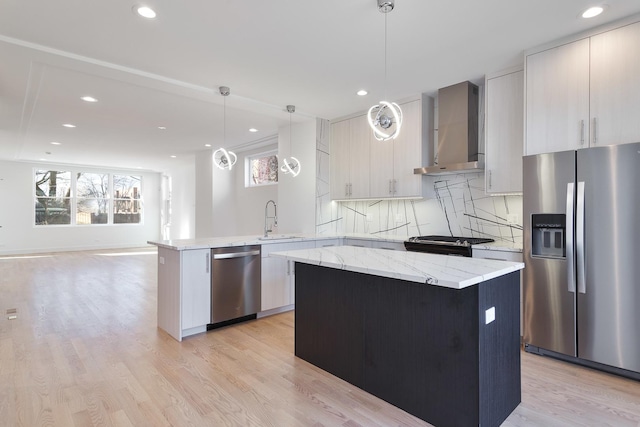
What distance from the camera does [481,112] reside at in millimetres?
3982

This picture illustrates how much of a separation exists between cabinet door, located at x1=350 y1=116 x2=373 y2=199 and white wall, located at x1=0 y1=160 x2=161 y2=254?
970 cm

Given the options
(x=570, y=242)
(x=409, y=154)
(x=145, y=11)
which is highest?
(x=145, y=11)

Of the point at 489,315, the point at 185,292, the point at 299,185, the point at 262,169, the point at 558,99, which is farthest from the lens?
the point at 262,169

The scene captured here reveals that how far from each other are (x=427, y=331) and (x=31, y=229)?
479 inches

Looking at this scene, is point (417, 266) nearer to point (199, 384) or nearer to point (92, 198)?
point (199, 384)

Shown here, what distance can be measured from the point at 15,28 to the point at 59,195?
973cm

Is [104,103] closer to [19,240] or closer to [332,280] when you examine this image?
[332,280]

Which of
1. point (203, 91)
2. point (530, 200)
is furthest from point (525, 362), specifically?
point (203, 91)

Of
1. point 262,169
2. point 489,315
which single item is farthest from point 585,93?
point 262,169

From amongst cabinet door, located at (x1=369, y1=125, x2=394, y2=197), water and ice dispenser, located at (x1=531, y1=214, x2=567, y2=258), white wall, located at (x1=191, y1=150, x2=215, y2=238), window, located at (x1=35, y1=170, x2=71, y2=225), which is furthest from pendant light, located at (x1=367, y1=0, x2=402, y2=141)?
window, located at (x1=35, y1=170, x2=71, y2=225)

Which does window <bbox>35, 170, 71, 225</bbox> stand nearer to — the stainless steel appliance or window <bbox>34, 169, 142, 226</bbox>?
window <bbox>34, 169, 142, 226</bbox>

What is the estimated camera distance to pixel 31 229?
1014cm

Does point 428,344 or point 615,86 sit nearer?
point 428,344

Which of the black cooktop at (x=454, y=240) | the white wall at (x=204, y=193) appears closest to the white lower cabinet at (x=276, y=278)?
the black cooktop at (x=454, y=240)
